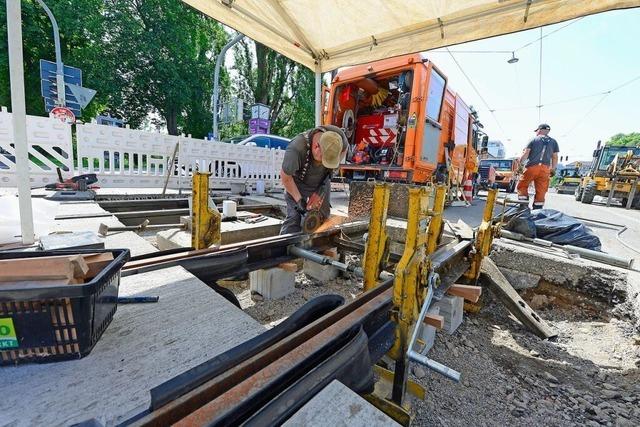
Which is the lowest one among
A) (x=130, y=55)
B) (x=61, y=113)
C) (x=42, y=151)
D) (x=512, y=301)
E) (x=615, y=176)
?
(x=512, y=301)

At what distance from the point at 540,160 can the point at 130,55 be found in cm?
Result: 2090

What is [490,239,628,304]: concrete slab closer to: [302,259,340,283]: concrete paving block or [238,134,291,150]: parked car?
[302,259,340,283]: concrete paving block

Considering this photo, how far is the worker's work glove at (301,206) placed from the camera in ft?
12.2

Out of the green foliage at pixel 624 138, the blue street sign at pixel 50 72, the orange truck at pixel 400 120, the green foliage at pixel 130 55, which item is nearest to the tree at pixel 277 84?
the green foliage at pixel 130 55

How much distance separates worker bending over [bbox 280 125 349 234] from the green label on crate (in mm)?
2750

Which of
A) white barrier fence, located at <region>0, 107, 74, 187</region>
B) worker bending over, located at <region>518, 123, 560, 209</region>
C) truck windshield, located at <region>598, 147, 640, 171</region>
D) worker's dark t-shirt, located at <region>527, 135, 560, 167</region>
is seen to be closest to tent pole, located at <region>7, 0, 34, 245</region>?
white barrier fence, located at <region>0, 107, 74, 187</region>

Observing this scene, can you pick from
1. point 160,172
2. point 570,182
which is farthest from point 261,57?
point 570,182

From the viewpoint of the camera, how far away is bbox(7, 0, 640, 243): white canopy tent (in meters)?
3.08

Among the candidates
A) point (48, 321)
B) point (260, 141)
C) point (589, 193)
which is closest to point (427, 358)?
point (48, 321)

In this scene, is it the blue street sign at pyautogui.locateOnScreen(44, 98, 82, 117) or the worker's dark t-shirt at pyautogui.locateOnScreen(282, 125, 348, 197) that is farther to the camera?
the blue street sign at pyautogui.locateOnScreen(44, 98, 82, 117)

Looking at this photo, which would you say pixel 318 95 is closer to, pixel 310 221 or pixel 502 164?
pixel 310 221

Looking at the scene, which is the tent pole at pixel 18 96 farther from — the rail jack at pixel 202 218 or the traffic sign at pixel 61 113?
the traffic sign at pixel 61 113

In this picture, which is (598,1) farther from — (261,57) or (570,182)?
(570,182)

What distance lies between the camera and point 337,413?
2.89 ft
